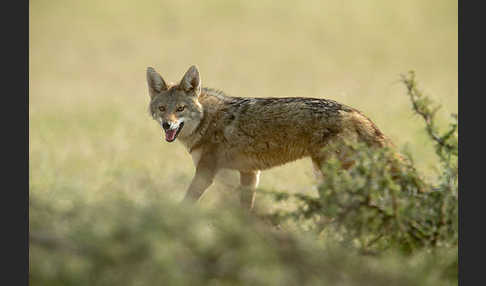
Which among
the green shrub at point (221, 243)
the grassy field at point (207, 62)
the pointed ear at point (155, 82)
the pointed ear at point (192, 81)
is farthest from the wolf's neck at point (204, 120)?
the green shrub at point (221, 243)

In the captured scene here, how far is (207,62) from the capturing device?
96.5 ft

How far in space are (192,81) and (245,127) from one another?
3.13 feet

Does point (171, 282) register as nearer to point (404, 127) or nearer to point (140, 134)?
point (140, 134)

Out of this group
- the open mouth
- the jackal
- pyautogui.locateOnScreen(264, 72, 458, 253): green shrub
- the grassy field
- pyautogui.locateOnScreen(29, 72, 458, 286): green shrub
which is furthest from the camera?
the grassy field

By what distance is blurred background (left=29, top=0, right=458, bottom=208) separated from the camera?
1617 centimetres

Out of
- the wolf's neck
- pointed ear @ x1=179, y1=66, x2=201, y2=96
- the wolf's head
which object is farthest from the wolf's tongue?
pointed ear @ x1=179, y1=66, x2=201, y2=96

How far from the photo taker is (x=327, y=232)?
4.41 meters

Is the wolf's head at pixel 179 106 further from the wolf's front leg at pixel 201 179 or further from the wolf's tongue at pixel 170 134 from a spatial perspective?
the wolf's front leg at pixel 201 179

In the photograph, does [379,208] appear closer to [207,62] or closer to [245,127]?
[245,127]

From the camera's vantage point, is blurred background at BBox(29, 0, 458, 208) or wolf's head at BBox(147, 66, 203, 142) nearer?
wolf's head at BBox(147, 66, 203, 142)

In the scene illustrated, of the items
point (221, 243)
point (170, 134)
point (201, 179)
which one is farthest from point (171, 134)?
point (221, 243)

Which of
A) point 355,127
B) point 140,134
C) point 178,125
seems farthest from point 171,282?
point 140,134

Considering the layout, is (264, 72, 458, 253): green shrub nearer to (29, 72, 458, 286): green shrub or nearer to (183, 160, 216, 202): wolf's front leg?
(29, 72, 458, 286): green shrub

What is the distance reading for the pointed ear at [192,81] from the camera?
8.34m
